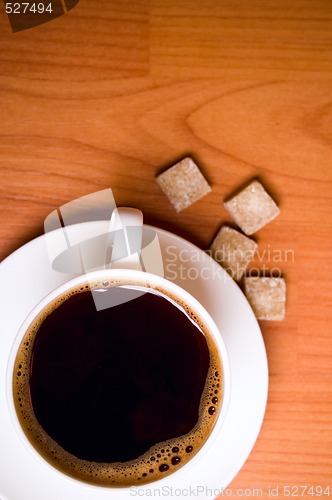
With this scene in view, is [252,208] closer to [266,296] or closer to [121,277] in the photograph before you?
[266,296]

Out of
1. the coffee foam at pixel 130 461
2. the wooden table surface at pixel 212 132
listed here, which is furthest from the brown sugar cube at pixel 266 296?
the coffee foam at pixel 130 461

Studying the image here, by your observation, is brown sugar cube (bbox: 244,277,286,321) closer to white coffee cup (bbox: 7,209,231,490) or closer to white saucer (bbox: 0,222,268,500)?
white saucer (bbox: 0,222,268,500)

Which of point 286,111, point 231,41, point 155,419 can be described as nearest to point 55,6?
point 231,41

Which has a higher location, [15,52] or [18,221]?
[15,52]

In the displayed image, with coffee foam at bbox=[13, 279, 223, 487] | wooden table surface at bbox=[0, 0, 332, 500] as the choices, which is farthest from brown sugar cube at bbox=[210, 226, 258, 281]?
coffee foam at bbox=[13, 279, 223, 487]

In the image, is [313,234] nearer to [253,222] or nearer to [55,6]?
[253,222]

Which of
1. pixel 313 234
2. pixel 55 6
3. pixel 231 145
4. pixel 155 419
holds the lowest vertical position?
pixel 155 419

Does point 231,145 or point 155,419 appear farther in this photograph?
point 231,145
